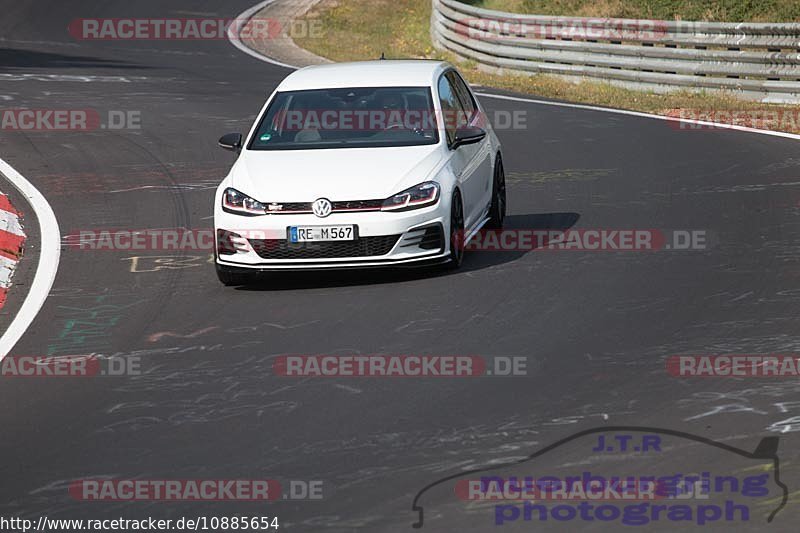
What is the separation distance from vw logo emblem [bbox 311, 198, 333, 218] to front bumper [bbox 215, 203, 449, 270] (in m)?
0.04

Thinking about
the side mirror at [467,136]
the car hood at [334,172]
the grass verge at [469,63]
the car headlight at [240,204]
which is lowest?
the grass verge at [469,63]

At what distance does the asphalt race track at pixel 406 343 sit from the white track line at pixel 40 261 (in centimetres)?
10

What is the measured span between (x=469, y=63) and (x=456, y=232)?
770 inches

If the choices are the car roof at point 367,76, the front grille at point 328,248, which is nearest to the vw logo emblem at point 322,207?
the front grille at point 328,248

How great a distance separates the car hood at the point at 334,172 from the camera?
11406 millimetres

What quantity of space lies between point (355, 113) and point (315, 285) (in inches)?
65.3

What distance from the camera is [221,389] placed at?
8547mm

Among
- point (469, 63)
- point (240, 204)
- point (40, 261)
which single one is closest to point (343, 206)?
point (240, 204)

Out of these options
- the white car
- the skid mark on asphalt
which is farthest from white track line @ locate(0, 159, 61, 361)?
the white car

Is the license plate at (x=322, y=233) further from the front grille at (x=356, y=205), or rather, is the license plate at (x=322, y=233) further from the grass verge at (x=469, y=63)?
the grass verge at (x=469, y=63)

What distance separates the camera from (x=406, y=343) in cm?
947

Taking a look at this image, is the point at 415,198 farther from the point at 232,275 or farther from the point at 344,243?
the point at 232,275

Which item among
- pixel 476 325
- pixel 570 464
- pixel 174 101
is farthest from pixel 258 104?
pixel 570 464

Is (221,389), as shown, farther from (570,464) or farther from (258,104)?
(258,104)
